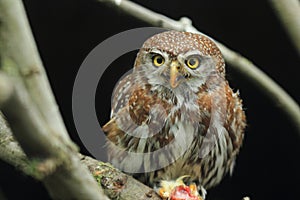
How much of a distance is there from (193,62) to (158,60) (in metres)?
0.12

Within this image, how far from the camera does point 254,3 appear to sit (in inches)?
115

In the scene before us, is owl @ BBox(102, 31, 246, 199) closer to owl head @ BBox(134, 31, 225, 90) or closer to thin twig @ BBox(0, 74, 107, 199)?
owl head @ BBox(134, 31, 225, 90)

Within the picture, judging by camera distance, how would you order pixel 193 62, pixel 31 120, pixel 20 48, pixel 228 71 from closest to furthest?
pixel 31 120 → pixel 20 48 → pixel 193 62 → pixel 228 71

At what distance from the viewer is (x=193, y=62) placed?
84.3 inches

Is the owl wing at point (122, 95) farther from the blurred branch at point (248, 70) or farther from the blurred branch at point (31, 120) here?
the blurred branch at point (31, 120)

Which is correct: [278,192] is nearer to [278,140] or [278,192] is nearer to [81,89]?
[278,140]

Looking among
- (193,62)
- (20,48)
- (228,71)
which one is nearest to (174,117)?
(193,62)

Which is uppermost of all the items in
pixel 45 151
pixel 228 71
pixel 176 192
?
pixel 228 71

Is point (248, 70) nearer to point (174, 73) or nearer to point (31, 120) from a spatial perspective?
point (174, 73)

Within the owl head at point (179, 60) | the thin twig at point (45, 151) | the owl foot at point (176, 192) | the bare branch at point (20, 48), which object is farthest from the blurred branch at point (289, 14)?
the thin twig at point (45, 151)

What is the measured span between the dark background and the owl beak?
664mm

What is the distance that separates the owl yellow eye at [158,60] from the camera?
2107 mm

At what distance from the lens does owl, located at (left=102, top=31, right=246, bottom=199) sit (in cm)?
217

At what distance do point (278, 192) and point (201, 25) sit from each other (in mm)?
1009
